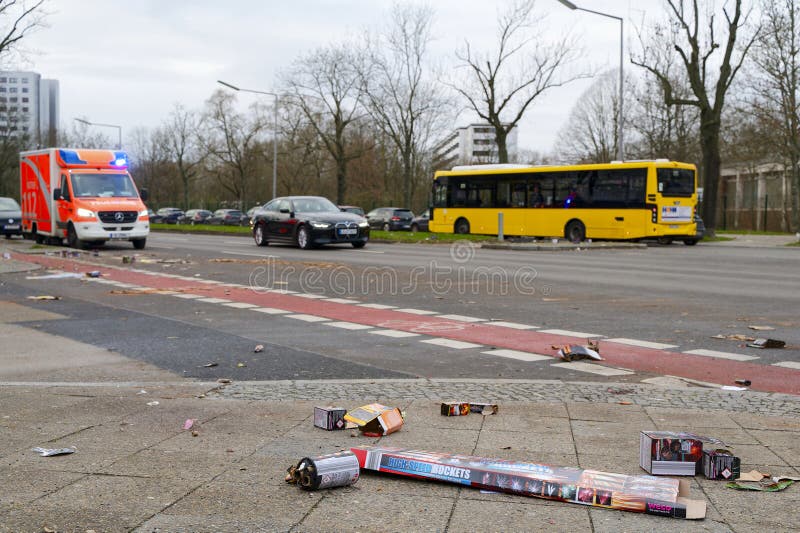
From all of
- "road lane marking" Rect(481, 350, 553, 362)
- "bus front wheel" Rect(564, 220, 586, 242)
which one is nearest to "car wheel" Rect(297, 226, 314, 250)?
"bus front wheel" Rect(564, 220, 586, 242)

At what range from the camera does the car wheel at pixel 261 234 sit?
Answer: 26733 mm

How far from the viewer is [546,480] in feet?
12.2

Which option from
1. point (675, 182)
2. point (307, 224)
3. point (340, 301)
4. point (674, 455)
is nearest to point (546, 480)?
point (674, 455)

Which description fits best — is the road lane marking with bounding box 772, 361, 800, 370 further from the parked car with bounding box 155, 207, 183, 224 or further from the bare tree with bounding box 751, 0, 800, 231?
the parked car with bounding box 155, 207, 183, 224

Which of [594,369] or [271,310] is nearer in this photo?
[594,369]

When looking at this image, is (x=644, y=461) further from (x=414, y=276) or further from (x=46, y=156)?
(x=46, y=156)

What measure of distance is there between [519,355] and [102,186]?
66.2 ft

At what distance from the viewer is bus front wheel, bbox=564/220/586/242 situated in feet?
105

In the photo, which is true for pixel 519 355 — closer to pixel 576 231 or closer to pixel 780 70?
pixel 576 231

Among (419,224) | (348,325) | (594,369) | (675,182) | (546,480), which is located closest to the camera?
(546,480)

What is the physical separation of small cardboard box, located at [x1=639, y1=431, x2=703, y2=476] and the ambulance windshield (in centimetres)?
2320

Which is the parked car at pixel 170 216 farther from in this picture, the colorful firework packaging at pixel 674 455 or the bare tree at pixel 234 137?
the colorful firework packaging at pixel 674 455

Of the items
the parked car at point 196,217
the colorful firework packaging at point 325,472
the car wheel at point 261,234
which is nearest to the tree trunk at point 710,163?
the car wheel at point 261,234

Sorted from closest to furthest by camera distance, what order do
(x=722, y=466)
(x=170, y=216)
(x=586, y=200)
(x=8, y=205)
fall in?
(x=722, y=466)
(x=586, y=200)
(x=8, y=205)
(x=170, y=216)
